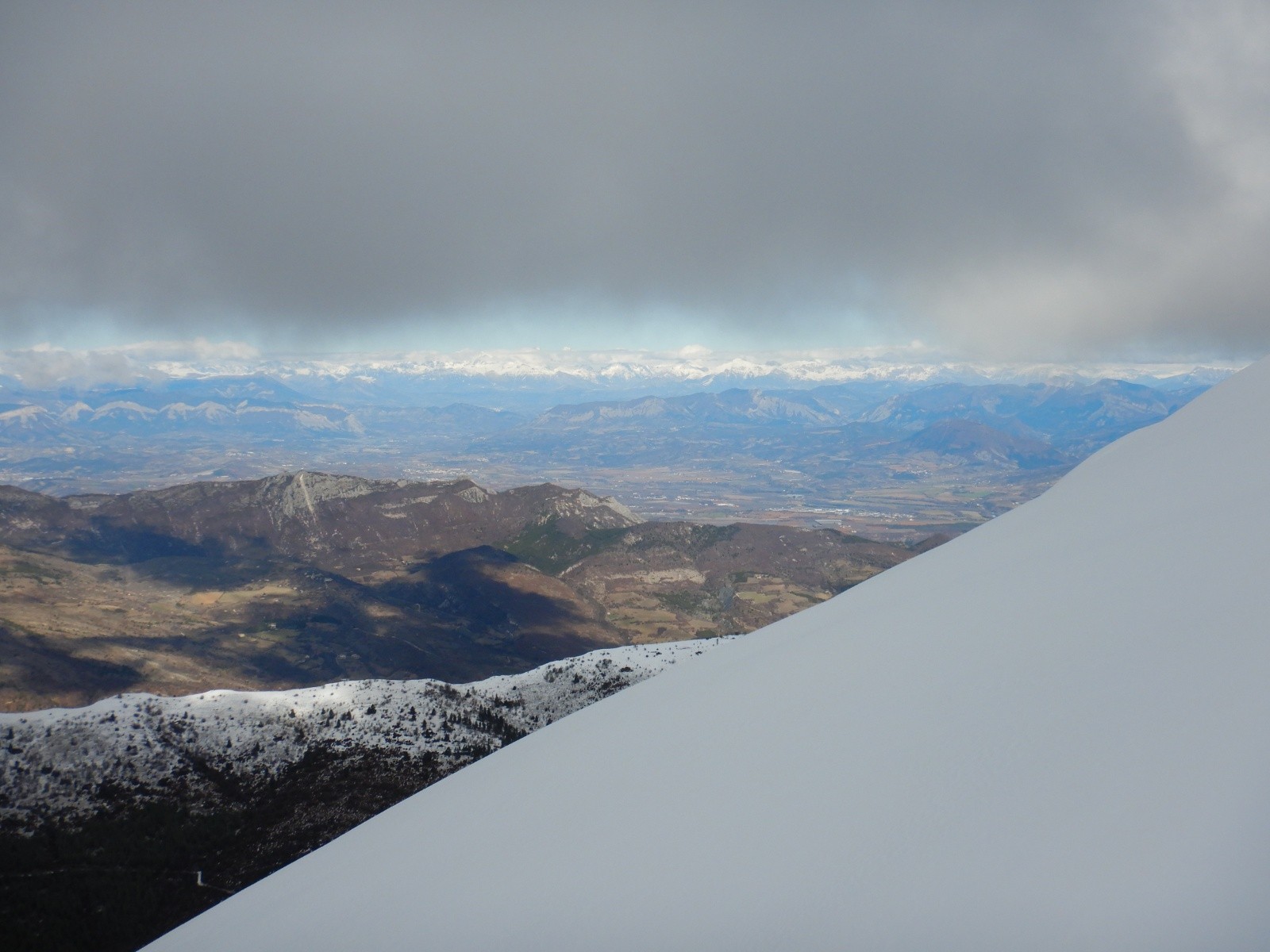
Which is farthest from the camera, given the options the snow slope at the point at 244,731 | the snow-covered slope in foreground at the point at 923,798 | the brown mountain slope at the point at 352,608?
the brown mountain slope at the point at 352,608

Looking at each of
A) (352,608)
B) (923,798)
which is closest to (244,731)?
(923,798)

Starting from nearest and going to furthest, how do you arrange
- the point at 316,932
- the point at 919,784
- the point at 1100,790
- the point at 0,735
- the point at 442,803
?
the point at 1100,790
the point at 919,784
the point at 316,932
the point at 442,803
the point at 0,735

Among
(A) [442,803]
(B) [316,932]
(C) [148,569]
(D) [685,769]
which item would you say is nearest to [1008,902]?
(D) [685,769]

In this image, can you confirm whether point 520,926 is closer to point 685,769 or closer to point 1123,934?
point 685,769

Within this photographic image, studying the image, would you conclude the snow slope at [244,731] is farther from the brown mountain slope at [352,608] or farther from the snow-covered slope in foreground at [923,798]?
the brown mountain slope at [352,608]

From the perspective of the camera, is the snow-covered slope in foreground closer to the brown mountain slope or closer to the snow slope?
the snow slope

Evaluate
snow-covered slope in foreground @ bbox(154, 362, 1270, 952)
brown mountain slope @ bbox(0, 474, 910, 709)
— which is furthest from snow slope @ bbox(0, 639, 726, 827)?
brown mountain slope @ bbox(0, 474, 910, 709)

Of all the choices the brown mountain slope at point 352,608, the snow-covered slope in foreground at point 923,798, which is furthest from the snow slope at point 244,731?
the brown mountain slope at point 352,608

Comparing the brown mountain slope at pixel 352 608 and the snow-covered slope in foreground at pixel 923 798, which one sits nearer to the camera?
the snow-covered slope in foreground at pixel 923 798
